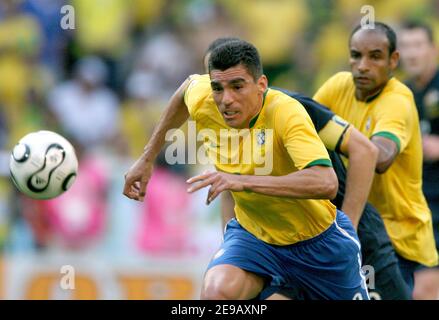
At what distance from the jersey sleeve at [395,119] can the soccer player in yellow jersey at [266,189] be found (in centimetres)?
79

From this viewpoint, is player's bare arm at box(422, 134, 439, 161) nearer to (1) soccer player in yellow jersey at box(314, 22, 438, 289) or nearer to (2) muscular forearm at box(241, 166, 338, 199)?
(1) soccer player in yellow jersey at box(314, 22, 438, 289)

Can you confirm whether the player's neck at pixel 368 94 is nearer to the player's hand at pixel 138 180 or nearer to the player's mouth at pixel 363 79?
the player's mouth at pixel 363 79

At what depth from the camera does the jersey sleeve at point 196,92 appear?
6164 millimetres

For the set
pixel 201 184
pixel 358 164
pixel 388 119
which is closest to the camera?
pixel 201 184

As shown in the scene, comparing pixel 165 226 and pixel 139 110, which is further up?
pixel 139 110

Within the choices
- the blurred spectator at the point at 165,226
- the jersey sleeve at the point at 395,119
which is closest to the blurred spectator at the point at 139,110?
the blurred spectator at the point at 165,226

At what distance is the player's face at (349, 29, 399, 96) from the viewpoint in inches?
273

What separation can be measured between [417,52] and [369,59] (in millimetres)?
1855

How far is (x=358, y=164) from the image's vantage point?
20.5ft

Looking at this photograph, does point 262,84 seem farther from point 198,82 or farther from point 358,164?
point 358,164

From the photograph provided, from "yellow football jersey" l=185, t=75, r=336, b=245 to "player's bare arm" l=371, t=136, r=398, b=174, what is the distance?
555mm

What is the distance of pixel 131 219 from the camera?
10.3 meters

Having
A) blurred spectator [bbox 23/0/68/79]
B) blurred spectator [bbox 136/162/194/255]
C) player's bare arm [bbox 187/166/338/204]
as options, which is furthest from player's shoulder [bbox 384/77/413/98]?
blurred spectator [bbox 23/0/68/79]

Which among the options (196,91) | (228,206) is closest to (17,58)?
(228,206)
